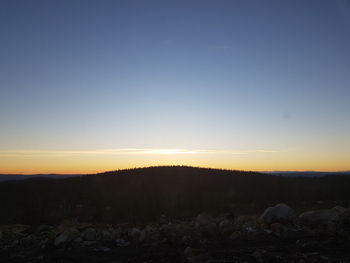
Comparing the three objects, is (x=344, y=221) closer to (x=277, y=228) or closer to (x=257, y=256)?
(x=277, y=228)

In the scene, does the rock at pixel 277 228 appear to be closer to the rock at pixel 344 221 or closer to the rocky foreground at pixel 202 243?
the rocky foreground at pixel 202 243

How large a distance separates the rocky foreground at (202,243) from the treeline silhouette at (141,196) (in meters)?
4.75

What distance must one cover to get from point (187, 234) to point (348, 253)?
4.21 metres

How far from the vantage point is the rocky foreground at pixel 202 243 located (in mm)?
6445

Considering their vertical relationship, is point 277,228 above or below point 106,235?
above

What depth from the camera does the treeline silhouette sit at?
1493 centimetres

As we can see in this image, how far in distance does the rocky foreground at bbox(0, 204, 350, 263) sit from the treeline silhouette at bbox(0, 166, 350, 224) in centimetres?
475

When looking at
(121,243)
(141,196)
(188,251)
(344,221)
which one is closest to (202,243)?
(188,251)

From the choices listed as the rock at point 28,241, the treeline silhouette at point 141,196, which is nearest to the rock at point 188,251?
the rock at point 28,241

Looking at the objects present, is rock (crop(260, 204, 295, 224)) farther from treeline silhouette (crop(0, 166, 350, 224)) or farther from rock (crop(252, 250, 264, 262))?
treeline silhouette (crop(0, 166, 350, 224))

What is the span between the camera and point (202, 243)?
25.1 feet

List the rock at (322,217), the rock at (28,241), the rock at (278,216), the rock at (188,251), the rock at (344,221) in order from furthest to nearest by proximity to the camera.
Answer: the rock at (278,216) → the rock at (322,217) → the rock at (344,221) → the rock at (28,241) → the rock at (188,251)

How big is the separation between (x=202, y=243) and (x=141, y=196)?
12.7 metres

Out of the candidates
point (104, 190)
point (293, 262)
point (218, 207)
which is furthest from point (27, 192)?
point (293, 262)
